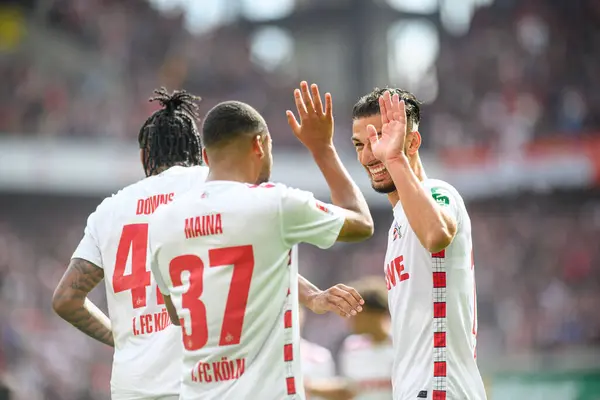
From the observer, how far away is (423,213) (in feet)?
12.1

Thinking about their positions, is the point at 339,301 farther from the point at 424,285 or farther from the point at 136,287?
the point at 136,287

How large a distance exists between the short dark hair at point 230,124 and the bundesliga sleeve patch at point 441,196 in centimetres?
77

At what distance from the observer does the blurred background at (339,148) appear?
58.0 ft

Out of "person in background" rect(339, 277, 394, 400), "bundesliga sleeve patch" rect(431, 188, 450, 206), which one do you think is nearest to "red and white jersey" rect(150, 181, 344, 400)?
"bundesliga sleeve patch" rect(431, 188, 450, 206)

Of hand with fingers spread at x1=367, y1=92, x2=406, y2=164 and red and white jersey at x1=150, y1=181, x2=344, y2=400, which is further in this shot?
hand with fingers spread at x1=367, y1=92, x2=406, y2=164

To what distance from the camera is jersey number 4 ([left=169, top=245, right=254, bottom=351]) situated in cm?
356

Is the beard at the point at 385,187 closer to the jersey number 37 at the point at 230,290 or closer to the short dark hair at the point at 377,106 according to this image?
the short dark hair at the point at 377,106

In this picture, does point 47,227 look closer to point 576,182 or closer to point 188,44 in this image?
point 188,44

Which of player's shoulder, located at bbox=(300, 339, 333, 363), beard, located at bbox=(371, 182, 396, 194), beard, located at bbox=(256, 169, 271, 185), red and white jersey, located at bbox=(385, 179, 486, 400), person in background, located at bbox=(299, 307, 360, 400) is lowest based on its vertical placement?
person in background, located at bbox=(299, 307, 360, 400)

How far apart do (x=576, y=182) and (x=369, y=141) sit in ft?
53.2

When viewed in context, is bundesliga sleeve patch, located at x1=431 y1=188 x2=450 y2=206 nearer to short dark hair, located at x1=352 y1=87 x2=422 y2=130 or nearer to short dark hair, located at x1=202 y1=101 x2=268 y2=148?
short dark hair, located at x1=352 y1=87 x2=422 y2=130

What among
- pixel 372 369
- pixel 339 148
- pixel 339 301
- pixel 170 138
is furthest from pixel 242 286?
pixel 339 148

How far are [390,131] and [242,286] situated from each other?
35.0 inches

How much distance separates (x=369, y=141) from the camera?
13.5ft
